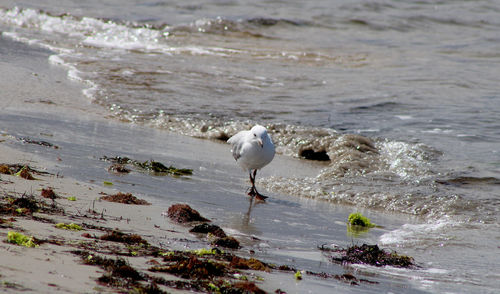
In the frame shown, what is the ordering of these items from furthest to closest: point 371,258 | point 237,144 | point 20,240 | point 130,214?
point 237,144 → point 130,214 → point 371,258 → point 20,240

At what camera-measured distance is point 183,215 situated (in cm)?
449

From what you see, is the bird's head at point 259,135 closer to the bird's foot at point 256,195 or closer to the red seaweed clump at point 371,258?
the bird's foot at point 256,195

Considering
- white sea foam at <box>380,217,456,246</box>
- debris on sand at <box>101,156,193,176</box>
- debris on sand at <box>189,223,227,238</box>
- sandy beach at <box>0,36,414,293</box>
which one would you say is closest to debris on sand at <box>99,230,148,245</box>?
sandy beach at <box>0,36,414,293</box>

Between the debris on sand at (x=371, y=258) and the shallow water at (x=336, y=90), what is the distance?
0.16 m

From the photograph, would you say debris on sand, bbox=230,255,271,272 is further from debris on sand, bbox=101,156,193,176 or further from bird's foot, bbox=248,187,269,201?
debris on sand, bbox=101,156,193,176

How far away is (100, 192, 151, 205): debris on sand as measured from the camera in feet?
15.3

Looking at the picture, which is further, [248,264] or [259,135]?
[259,135]

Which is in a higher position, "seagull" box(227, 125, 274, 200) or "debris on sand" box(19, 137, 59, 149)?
"seagull" box(227, 125, 274, 200)

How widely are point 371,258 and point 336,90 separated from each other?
352 inches

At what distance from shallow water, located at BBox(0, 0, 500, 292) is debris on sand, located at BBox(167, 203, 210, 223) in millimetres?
369

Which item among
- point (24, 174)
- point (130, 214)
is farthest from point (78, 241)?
point (24, 174)

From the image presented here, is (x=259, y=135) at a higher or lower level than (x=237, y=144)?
higher

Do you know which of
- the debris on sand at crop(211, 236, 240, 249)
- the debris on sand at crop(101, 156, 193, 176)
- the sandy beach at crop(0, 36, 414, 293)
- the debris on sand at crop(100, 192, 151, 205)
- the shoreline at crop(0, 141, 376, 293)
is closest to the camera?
the shoreline at crop(0, 141, 376, 293)

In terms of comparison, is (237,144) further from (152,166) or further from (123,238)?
(123,238)
